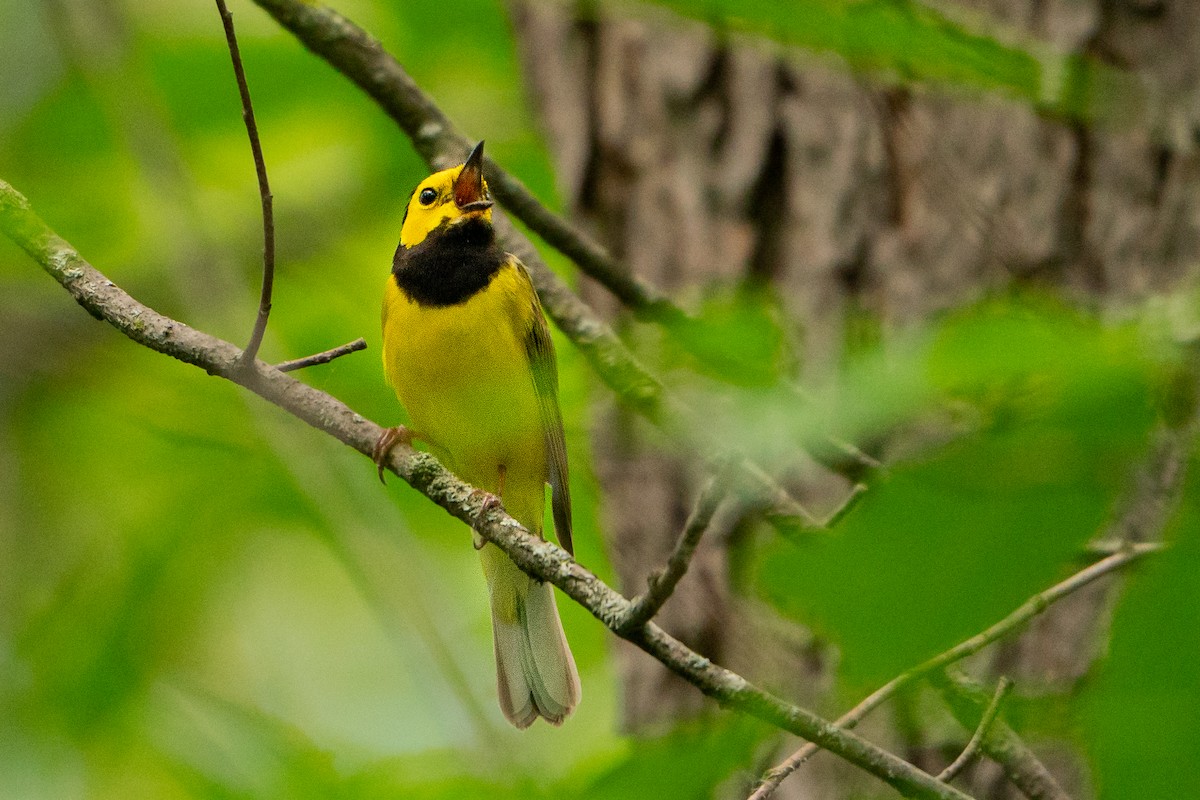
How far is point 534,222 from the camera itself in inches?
170

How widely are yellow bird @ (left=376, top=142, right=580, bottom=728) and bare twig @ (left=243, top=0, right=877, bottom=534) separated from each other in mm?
144

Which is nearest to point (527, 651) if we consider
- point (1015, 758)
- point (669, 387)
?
point (669, 387)

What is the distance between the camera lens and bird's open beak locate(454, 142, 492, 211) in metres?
4.46

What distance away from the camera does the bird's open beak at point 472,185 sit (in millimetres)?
4465

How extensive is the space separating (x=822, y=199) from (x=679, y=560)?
10.9ft

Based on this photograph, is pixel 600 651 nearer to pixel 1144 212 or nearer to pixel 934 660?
pixel 1144 212

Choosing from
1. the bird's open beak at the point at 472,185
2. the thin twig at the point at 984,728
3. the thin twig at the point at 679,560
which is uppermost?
the bird's open beak at the point at 472,185

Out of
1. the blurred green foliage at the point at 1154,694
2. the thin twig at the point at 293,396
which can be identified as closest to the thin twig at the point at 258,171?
the thin twig at the point at 293,396

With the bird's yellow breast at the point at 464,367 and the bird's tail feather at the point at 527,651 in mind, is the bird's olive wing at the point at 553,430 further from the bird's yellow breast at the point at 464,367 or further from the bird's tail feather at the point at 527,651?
the bird's tail feather at the point at 527,651

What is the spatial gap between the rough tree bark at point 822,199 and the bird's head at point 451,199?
2.65 feet

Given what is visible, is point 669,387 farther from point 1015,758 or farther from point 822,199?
point 822,199

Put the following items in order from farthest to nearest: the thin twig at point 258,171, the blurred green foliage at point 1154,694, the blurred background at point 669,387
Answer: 1. the thin twig at point 258,171
2. the blurred background at point 669,387
3. the blurred green foliage at point 1154,694

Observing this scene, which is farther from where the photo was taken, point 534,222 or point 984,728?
point 534,222

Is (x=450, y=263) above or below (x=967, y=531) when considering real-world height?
above
